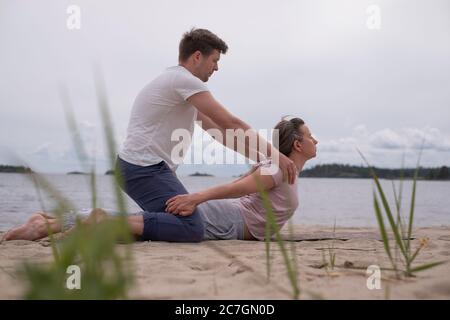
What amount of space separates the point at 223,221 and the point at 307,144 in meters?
0.74

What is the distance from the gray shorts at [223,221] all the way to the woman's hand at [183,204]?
9.9 inches

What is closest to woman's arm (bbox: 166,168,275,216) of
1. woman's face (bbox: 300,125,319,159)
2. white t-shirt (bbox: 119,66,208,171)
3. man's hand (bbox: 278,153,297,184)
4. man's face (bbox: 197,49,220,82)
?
man's hand (bbox: 278,153,297,184)

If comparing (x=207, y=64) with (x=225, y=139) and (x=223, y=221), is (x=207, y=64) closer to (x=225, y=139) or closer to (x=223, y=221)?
(x=225, y=139)

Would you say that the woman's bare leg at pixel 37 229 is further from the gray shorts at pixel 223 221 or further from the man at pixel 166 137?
the gray shorts at pixel 223 221

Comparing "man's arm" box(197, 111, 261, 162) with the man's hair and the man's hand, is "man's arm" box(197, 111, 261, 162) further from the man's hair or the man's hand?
the man's hair

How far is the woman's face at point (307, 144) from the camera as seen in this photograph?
3195 mm

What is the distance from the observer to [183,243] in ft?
9.48

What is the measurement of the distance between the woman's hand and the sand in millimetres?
197

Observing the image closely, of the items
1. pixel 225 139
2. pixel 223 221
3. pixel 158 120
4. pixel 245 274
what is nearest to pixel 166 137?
pixel 158 120

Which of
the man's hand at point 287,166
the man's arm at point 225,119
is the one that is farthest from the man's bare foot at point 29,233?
the man's hand at point 287,166

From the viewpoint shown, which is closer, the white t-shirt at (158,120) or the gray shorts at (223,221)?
the white t-shirt at (158,120)
